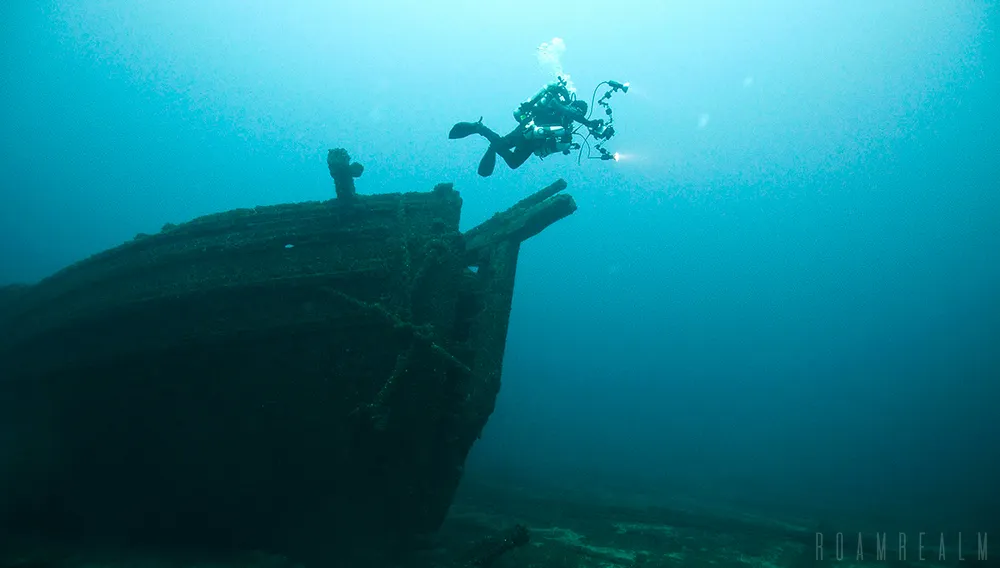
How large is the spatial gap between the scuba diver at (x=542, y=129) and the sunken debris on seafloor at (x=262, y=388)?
140 cm

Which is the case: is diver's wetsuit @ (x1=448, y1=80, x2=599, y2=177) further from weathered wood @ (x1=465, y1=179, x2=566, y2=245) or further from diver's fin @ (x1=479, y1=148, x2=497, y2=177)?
weathered wood @ (x1=465, y1=179, x2=566, y2=245)

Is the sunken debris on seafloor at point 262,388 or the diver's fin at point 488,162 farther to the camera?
the diver's fin at point 488,162

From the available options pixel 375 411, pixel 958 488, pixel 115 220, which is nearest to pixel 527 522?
pixel 375 411

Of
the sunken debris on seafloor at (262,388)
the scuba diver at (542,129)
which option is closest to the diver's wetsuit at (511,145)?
the scuba diver at (542,129)

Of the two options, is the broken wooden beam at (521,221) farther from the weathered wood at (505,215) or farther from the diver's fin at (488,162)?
the diver's fin at (488,162)

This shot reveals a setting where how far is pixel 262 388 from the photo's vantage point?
16.2 feet

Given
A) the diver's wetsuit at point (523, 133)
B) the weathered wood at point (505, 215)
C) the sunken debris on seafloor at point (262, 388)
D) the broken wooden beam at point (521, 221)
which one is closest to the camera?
the sunken debris on seafloor at point (262, 388)

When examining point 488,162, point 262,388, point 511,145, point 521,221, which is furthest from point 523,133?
point 262,388

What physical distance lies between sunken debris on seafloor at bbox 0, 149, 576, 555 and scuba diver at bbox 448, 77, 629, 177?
4.59ft

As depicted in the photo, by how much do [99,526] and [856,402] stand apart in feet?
318

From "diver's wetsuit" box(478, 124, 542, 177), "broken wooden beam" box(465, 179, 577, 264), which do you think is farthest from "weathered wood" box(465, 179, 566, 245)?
"diver's wetsuit" box(478, 124, 542, 177)

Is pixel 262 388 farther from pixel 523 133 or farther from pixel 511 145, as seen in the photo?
pixel 523 133

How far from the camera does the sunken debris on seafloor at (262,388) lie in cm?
487

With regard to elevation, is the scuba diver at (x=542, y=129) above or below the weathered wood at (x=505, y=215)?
above
